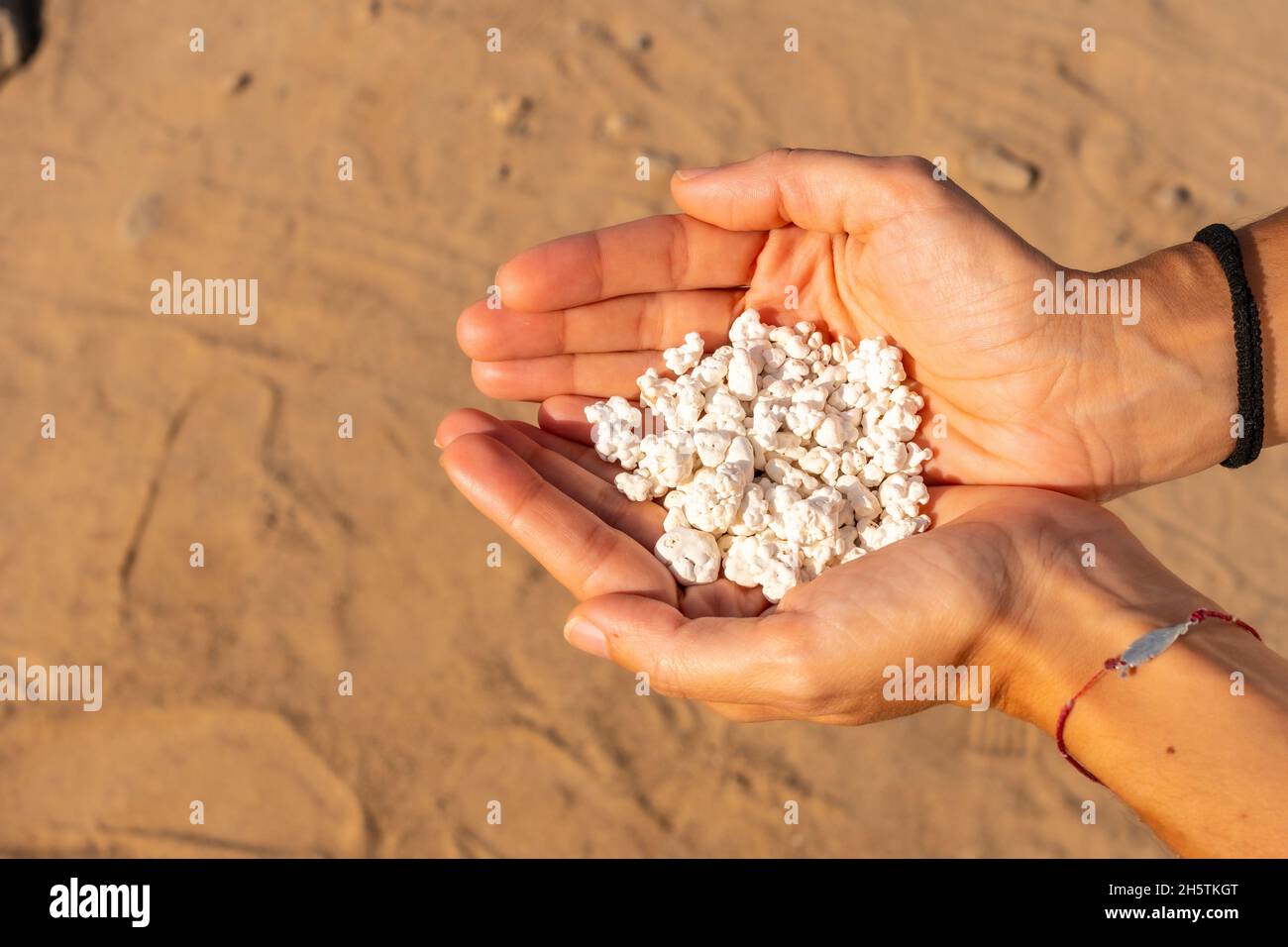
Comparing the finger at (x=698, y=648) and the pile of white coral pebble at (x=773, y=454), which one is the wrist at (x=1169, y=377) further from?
the finger at (x=698, y=648)

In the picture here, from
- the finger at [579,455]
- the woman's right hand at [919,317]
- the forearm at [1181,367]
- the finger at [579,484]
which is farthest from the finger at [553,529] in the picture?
the forearm at [1181,367]

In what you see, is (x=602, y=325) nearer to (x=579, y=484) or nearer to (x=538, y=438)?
(x=538, y=438)

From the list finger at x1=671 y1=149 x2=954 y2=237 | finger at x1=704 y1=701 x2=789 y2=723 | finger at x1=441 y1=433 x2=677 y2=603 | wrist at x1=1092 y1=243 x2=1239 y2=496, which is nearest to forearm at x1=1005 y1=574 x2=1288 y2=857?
wrist at x1=1092 y1=243 x2=1239 y2=496

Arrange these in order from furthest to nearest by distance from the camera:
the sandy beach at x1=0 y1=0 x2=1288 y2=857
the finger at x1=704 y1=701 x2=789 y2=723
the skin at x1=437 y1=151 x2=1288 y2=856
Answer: the sandy beach at x1=0 y1=0 x2=1288 y2=857 < the finger at x1=704 y1=701 x2=789 y2=723 < the skin at x1=437 y1=151 x2=1288 y2=856

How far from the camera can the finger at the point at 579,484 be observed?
2381 millimetres

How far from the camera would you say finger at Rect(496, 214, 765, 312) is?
2574mm

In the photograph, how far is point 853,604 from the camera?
2082mm

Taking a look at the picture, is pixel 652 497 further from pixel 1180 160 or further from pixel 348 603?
pixel 1180 160

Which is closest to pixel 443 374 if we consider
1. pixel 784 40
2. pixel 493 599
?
pixel 493 599

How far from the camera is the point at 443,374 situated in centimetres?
375

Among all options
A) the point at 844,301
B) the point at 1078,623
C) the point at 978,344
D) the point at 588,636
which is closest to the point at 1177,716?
the point at 1078,623

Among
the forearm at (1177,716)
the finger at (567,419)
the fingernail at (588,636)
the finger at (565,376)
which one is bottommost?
the forearm at (1177,716)

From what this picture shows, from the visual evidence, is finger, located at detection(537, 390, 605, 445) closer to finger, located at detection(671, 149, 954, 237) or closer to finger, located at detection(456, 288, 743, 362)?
finger, located at detection(456, 288, 743, 362)

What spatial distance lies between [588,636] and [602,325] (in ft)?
2.93
